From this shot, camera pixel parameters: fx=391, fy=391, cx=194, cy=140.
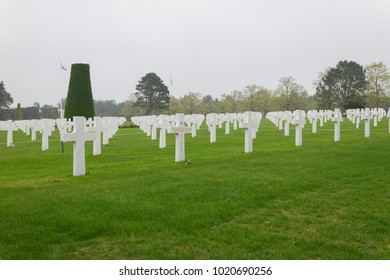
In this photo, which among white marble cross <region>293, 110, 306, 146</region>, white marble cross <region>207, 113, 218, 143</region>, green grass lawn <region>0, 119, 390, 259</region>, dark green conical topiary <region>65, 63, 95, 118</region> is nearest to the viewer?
green grass lawn <region>0, 119, 390, 259</region>

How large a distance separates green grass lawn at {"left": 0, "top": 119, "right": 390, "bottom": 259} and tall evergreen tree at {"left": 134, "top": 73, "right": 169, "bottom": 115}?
188ft

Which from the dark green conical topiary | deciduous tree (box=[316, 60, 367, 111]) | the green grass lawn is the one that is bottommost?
the green grass lawn

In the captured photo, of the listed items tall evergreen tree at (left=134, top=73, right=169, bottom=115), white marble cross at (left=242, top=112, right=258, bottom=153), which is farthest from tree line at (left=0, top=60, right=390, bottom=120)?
white marble cross at (left=242, top=112, right=258, bottom=153)

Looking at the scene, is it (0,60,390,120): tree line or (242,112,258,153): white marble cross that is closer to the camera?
(242,112,258,153): white marble cross

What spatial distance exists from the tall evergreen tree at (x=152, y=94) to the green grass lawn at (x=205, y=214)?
2256 inches

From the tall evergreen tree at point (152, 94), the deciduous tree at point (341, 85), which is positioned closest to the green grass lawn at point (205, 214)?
the deciduous tree at point (341, 85)

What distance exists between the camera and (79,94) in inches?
1369

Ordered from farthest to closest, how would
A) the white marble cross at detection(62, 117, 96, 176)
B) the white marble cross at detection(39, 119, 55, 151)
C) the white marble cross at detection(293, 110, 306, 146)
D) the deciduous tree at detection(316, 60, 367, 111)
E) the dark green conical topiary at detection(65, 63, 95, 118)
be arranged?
the deciduous tree at detection(316, 60, 367, 111) < the dark green conical topiary at detection(65, 63, 95, 118) < the white marble cross at detection(39, 119, 55, 151) < the white marble cross at detection(293, 110, 306, 146) < the white marble cross at detection(62, 117, 96, 176)

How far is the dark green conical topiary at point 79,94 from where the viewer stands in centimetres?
3431

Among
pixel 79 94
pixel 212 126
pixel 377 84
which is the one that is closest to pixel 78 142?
pixel 212 126

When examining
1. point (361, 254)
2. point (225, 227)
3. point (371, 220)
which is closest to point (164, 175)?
point (225, 227)

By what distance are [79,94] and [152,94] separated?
102 feet

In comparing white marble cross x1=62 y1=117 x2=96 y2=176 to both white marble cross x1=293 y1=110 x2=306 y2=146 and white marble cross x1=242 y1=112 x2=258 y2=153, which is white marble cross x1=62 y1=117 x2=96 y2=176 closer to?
white marble cross x1=242 y1=112 x2=258 y2=153

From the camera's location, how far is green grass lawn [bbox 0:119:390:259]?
3.75 m
